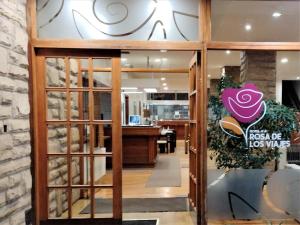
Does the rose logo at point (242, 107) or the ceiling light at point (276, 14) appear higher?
the ceiling light at point (276, 14)

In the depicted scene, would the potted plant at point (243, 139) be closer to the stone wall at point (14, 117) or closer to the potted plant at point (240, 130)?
the potted plant at point (240, 130)

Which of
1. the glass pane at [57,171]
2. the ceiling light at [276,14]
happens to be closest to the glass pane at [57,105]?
the glass pane at [57,171]

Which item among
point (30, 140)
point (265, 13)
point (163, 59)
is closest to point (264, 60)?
point (265, 13)

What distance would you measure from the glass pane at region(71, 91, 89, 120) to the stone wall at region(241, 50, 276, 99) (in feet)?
6.07

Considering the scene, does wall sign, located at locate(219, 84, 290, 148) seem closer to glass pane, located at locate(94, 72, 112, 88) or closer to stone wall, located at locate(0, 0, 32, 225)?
glass pane, located at locate(94, 72, 112, 88)

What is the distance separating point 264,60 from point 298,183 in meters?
1.54

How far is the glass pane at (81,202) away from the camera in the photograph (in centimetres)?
378

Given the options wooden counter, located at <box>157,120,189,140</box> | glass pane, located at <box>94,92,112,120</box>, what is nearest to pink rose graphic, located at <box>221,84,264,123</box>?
glass pane, located at <box>94,92,112,120</box>

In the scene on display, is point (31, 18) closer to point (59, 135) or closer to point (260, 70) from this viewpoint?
point (59, 135)

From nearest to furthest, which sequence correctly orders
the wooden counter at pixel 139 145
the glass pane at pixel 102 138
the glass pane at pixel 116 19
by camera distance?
the glass pane at pixel 116 19 < the glass pane at pixel 102 138 < the wooden counter at pixel 139 145

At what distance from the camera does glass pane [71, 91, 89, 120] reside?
11.0ft

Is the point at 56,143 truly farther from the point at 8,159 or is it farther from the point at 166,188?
the point at 166,188

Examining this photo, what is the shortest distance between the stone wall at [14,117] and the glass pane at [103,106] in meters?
0.75

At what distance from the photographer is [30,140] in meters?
2.97
